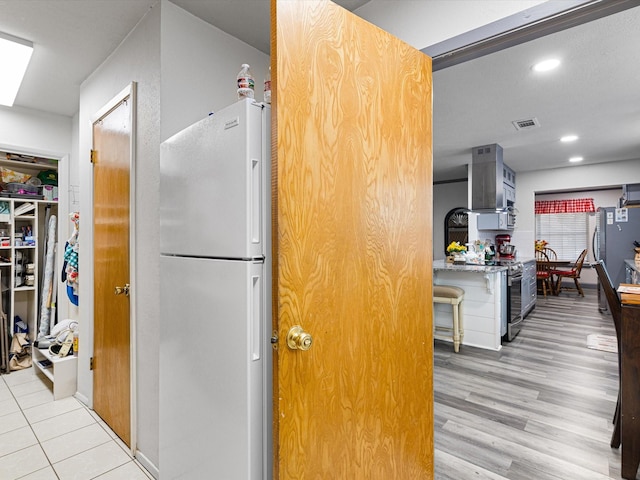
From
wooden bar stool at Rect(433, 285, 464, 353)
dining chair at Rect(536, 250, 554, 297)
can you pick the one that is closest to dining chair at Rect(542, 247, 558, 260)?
dining chair at Rect(536, 250, 554, 297)

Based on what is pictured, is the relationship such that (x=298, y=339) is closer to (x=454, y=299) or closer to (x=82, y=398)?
(x=82, y=398)

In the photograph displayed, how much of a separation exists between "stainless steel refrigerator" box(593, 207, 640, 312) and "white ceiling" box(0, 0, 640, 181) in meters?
1.21

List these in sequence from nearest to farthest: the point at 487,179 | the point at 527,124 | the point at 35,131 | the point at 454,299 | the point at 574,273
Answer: the point at 35,131 → the point at 454,299 → the point at 527,124 → the point at 487,179 → the point at 574,273

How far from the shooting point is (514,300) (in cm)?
389

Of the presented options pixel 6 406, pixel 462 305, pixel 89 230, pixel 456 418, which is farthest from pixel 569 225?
pixel 6 406

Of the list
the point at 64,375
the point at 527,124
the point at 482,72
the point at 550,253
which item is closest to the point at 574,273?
the point at 550,253

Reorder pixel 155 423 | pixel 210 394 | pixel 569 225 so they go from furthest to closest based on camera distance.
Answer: pixel 569 225 → pixel 155 423 → pixel 210 394

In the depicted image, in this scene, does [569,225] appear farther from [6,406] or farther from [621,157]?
[6,406]

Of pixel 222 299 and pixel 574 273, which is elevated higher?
pixel 222 299

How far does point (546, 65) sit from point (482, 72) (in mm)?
438

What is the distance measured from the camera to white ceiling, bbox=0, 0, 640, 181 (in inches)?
71.4

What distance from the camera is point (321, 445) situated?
41.9 inches

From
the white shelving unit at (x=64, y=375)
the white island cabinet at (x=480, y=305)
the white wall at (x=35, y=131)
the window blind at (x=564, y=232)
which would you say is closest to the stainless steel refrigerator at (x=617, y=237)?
the window blind at (x=564, y=232)

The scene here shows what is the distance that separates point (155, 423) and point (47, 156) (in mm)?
3061
